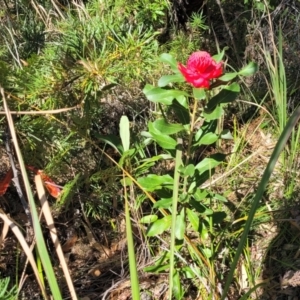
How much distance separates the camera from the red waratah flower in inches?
44.5

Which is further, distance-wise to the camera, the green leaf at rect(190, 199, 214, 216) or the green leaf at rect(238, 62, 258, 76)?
the green leaf at rect(190, 199, 214, 216)

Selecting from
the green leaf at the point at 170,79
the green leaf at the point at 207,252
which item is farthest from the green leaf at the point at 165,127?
the green leaf at the point at 207,252

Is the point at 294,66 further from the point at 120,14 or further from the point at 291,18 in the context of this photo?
the point at 120,14

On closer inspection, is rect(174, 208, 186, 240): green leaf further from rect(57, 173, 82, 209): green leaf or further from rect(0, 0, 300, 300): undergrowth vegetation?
rect(57, 173, 82, 209): green leaf

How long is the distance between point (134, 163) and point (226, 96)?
44cm

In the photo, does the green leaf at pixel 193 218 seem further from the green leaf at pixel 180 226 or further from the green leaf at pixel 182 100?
the green leaf at pixel 182 100

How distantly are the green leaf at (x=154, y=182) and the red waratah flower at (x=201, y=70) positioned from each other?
0.32 m

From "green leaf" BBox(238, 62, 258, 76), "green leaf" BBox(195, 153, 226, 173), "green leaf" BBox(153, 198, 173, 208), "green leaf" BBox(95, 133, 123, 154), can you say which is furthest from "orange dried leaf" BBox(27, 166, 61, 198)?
"green leaf" BBox(238, 62, 258, 76)

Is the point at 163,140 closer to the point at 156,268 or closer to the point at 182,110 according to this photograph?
the point at 182,110

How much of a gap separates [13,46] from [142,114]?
20.0 inches

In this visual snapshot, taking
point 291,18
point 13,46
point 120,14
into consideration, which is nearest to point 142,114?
point 120,14

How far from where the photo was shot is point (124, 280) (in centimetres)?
153

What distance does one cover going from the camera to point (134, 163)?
1.58m

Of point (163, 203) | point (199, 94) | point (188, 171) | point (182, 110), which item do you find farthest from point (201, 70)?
point (163, 203)
